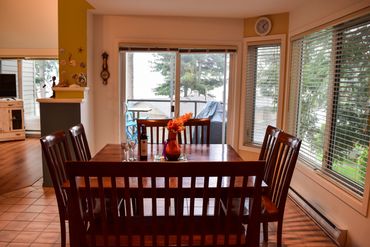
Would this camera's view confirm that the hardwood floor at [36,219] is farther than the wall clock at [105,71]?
No

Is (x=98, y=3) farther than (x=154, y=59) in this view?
No

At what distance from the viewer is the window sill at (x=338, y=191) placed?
7.30 feet

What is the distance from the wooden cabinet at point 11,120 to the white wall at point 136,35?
314cm

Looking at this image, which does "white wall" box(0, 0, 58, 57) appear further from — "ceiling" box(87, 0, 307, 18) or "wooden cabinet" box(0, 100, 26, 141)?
"ceiling" box(87, 0, 307, 18)

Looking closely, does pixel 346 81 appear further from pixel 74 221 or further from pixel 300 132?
pixel 74 221

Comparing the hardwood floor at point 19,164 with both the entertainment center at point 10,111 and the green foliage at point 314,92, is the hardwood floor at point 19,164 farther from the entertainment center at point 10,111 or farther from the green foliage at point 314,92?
the green foliage at point 314,92

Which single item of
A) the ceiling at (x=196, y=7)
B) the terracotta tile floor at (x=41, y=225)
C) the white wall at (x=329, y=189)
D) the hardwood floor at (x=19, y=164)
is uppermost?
the ceiling at (x=196, y=7)

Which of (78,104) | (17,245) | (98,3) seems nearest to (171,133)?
(17,245)

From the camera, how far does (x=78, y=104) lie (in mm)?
3602

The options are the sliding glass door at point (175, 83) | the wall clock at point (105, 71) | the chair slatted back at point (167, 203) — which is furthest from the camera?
the sliding glass door at point (175, 83)

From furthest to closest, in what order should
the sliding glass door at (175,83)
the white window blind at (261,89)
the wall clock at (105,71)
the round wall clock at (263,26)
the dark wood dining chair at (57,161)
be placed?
the sliding glass door at (175,83)
the wall clock at (105,71)
the white window blind at (261,89)
the round wall clock at (263,26)
the dark wood dining chair at (57,161)

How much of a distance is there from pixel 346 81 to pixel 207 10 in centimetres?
A: 194

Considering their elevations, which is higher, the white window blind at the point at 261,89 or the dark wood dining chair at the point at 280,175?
the white window blind at the point at 261,89

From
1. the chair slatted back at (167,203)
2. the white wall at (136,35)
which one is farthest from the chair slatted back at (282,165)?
the white wall at (136,35)
